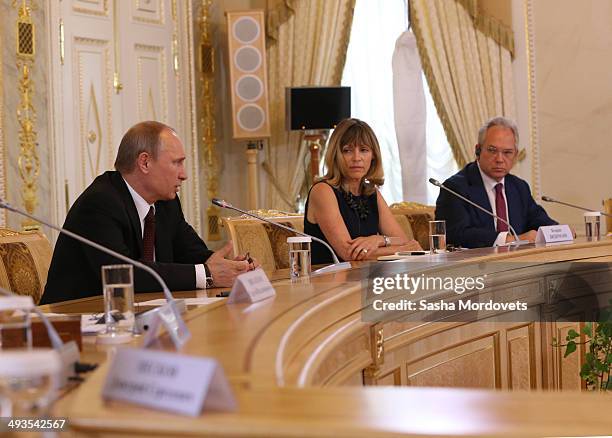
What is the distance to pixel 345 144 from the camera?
4.38 metres

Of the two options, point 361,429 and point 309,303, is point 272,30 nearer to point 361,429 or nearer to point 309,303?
point 309,303

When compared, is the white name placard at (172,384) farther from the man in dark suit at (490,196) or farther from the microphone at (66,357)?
the man in dark suit at (490,196)

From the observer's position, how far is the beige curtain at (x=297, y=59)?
7.55m

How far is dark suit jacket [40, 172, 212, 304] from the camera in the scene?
3207mm

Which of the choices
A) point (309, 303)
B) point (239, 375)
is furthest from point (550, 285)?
point (239, 375)

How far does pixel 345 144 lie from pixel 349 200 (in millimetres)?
269

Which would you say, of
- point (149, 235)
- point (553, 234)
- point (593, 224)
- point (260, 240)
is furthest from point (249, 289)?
point (593, 224)

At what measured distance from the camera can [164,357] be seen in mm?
1236

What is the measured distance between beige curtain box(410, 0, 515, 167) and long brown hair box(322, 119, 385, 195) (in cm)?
314

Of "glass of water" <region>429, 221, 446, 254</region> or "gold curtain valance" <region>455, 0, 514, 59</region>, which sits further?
"gold curtain valance" <region>455, 0, 514, 59</region>

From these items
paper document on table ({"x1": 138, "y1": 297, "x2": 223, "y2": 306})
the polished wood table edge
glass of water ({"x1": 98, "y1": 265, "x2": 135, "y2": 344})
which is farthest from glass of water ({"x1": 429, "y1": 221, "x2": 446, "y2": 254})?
the polished wood table edge

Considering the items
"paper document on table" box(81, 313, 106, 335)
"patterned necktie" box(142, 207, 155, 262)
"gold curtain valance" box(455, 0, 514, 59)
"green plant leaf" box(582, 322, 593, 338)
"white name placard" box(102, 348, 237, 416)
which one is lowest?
"green plant leaf" box(582, 322, 593, 338)

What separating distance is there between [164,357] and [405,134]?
21.2 ft

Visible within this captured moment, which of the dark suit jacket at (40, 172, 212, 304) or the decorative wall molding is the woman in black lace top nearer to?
the dark suit jacket at (40, 172, 212, 304)
